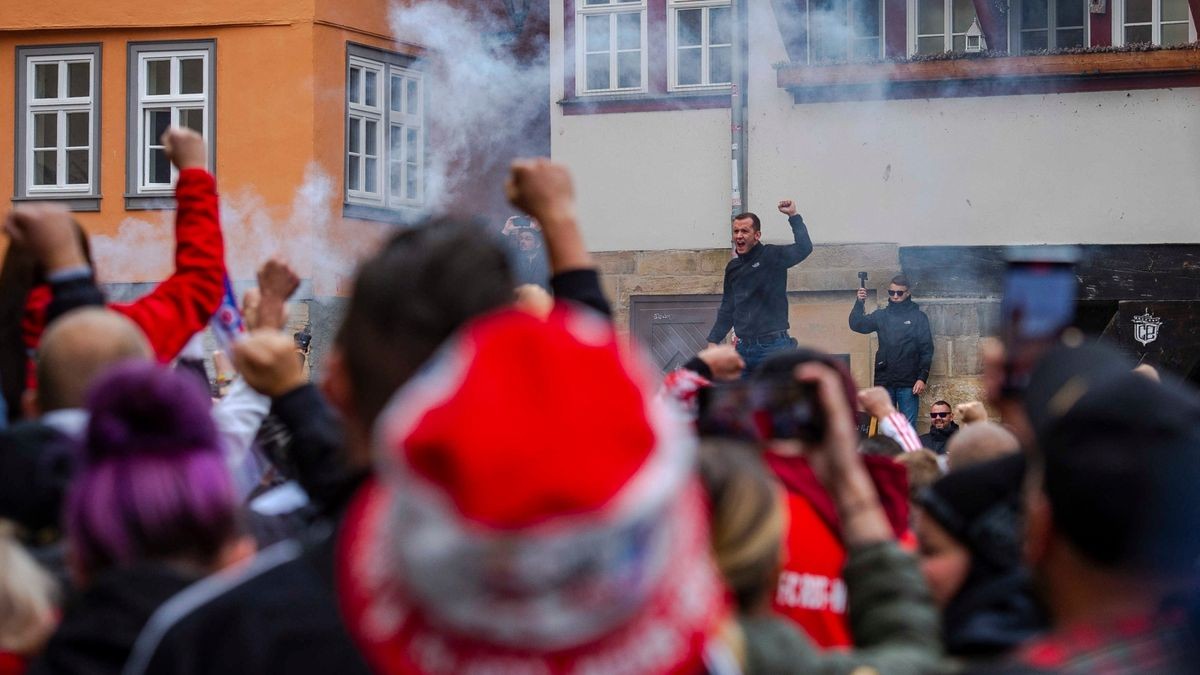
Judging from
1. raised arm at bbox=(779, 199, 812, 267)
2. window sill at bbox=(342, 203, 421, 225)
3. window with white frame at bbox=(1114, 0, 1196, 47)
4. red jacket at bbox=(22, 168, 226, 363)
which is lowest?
red jacket at bbox=(22, 168, 226, 363)

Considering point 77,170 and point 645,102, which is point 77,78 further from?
point 645,102

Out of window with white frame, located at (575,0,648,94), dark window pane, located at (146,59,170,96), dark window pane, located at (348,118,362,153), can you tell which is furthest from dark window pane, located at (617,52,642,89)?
dark window pane, located at (146,59,170,96)

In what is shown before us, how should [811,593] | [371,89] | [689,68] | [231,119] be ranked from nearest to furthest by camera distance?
[811,593] < [689,68] < [231,119] < [371,89]

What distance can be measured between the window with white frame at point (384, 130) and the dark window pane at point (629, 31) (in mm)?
3488

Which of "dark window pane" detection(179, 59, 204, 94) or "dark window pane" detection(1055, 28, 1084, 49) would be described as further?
"dark window pane" detection(179, 59, 204, 94)

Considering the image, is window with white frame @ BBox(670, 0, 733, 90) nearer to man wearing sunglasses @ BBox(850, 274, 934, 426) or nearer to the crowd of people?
man wearing sunglasses @ BBox(850, 274, 934, 426)

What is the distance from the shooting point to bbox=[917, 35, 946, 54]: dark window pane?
680 inches

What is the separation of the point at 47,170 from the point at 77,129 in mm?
649

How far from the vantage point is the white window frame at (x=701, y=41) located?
703 inches

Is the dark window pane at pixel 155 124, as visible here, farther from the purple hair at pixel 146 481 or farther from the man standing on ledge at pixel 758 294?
the purple hair at pixel 146 481

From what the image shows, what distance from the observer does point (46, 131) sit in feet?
66.1

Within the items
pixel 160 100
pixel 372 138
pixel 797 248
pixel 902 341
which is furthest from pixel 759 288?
pixel 160 100

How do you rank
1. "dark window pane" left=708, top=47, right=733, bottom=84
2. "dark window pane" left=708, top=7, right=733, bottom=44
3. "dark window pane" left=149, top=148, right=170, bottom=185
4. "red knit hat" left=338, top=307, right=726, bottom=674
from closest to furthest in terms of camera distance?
1. "red knit hat" left=338, top=307, right=726, bottom=674
2. "dark window pane" left=708, top=47, right=733, bottom=84
3. "dark window pane" left=708, top=7, right=733, bottom=44
4. "dark window pane" left=149, top=148, right=170, bottom=185

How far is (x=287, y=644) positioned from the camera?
1.67 m
